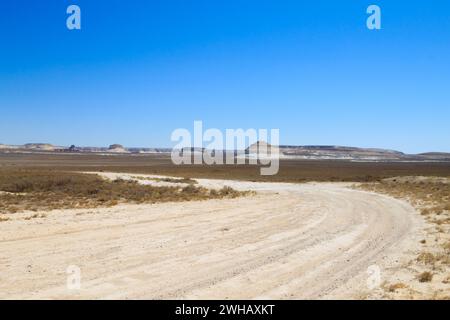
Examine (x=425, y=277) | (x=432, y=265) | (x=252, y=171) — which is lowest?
(x=252, y=171)

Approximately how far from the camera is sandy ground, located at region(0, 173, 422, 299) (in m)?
8.32

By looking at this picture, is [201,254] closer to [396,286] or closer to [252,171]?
[396,286]

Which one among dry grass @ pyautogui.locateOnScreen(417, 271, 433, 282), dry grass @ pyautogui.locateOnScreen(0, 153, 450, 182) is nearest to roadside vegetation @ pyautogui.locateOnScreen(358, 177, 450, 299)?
dry grass @ pyautogui.locateOnScreen(417, 271, 433, 282)

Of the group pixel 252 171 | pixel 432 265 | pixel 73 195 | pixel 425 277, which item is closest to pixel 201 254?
pixel 425 277

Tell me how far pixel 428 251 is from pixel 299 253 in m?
3.87

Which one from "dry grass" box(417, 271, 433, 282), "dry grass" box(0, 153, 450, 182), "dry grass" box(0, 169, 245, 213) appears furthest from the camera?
"dry grass" box(0, 153, 450, 182)

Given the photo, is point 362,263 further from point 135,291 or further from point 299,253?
point 135,291

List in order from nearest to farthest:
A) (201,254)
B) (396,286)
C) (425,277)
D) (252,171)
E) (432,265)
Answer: (396,286), (425,277), (432,265), (201,254), (252,171)

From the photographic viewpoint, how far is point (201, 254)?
11.5 m

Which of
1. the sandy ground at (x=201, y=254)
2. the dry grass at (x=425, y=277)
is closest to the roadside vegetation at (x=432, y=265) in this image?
the dry grass at (x=425, y=277)

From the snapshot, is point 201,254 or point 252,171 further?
point 252,171

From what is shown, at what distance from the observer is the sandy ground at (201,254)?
27.3ft

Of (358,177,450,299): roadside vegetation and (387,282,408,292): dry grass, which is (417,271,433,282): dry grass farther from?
(387,282,408,292): dry grass
